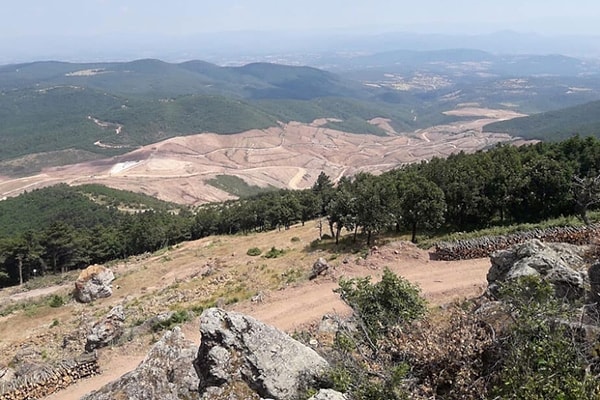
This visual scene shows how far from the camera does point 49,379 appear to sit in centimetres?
2188

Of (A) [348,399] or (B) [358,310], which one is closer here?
(A) [348,399]

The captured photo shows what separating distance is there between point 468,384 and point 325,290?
60.7 feet

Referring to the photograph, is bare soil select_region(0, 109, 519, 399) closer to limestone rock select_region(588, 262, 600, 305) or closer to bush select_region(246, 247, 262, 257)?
bush select_region(246, 247, 262, 257)

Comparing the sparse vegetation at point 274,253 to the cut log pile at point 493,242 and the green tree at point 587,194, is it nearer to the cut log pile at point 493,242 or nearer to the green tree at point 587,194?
the cut log pile at point 493,242

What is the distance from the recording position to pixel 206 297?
32469 mm

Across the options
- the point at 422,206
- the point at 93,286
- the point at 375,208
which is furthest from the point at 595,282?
the point at 93,286

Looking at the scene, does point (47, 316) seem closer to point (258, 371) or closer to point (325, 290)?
point (325, 290)

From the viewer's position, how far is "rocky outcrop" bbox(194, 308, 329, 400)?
483 inches

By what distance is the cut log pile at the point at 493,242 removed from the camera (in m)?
28.1

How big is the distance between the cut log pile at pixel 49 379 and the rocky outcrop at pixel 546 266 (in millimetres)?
19532

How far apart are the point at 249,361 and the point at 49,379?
14450mm

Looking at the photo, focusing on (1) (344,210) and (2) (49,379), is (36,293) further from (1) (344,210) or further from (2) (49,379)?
(1) (344,210)

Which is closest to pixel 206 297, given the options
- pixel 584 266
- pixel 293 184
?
pixel 584 266

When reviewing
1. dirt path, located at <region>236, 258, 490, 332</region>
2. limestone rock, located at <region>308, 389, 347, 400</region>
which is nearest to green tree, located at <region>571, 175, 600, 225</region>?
dirt path, located at <region>236, 258, 490, 332</region>
